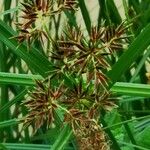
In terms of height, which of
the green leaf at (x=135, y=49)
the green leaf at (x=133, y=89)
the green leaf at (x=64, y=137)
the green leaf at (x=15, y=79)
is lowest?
the green leaf at (x=64, y=137)

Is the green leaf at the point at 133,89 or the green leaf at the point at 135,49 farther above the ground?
the green leaf at the point at 135,49

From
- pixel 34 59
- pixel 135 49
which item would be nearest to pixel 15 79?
pixel 34 59

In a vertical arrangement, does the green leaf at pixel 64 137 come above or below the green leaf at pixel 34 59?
below

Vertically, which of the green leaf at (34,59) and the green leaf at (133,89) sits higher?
the green leaf at (34,59)

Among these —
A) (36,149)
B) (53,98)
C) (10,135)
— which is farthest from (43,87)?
(10,135)

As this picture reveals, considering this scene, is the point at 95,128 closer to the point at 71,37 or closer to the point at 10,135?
the point at 71,37

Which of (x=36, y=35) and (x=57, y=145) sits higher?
(x=36, y=35)

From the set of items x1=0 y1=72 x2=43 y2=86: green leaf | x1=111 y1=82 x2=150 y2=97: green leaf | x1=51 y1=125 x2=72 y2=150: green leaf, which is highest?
x1=0 y1=72 x2=43 y2=86: green leaf

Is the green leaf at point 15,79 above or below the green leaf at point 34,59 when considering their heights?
below

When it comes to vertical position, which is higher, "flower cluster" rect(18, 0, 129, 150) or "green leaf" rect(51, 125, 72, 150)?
"flower cluster" rect(18, 0, 129, 150)

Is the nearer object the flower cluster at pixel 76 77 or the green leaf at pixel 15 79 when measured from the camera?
the flower cluster at pixel 76 77

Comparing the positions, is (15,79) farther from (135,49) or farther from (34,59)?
(135,49)
